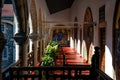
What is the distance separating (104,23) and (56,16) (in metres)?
16.8

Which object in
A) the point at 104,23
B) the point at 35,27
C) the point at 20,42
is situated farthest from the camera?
the point at 35,27

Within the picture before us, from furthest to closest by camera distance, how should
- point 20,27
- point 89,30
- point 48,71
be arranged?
point 89,30
point 20,27
point 48,71

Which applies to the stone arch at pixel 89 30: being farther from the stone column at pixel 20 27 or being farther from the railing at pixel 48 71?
the railing at pixel 48 71

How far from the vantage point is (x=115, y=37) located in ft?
24.2

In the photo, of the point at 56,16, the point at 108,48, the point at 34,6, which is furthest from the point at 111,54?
the point at 56,16

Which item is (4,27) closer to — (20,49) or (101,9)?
(101,9)

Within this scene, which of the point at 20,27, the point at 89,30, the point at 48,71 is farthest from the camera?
the point at 89,30

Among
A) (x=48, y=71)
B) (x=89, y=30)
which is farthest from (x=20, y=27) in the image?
(x=89, y=30)

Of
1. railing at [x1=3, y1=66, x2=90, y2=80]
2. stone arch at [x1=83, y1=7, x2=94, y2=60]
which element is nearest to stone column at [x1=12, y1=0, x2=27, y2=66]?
railing at [x1=3, y1=66, x2=90, y2=80]

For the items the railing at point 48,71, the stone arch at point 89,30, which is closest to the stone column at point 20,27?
the railing at point 48,71

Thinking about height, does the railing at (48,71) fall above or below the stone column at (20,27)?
below

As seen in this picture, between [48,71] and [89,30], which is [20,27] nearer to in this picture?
[48,71]

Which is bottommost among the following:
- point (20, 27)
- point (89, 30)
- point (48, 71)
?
point (48, 71)

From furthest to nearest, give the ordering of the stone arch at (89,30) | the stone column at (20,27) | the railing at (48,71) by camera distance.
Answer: the stone arch at (89,30)
the stone column at (20,27)
the railing at (48,71)
